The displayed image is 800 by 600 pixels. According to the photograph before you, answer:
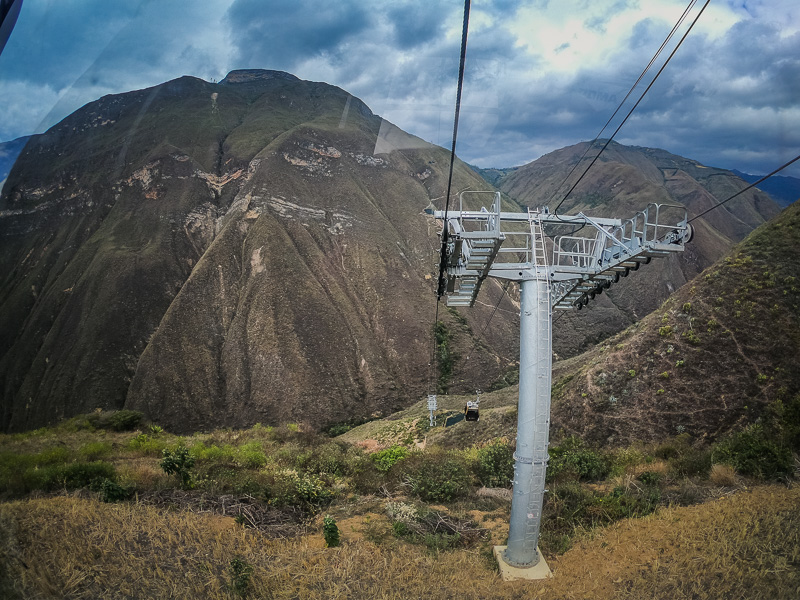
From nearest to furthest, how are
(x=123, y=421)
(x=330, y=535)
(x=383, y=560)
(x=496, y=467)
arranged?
(x=383, y=560) → (x=330, y=535) → (x=496, y=467) → (x=123, y=421)

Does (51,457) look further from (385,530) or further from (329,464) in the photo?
(385,530)

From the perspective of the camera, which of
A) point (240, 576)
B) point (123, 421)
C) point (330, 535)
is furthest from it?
point (123, 421)

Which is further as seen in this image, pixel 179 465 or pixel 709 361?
pixel 709 361

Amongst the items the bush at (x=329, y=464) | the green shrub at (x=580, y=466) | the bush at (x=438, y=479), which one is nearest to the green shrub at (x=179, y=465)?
the bush at (x=329, y=464)

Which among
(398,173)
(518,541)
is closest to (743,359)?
(518,541)

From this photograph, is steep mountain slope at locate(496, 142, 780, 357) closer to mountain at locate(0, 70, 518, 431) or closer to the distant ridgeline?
the distant ridgeline

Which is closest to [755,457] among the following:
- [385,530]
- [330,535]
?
[385,530]
